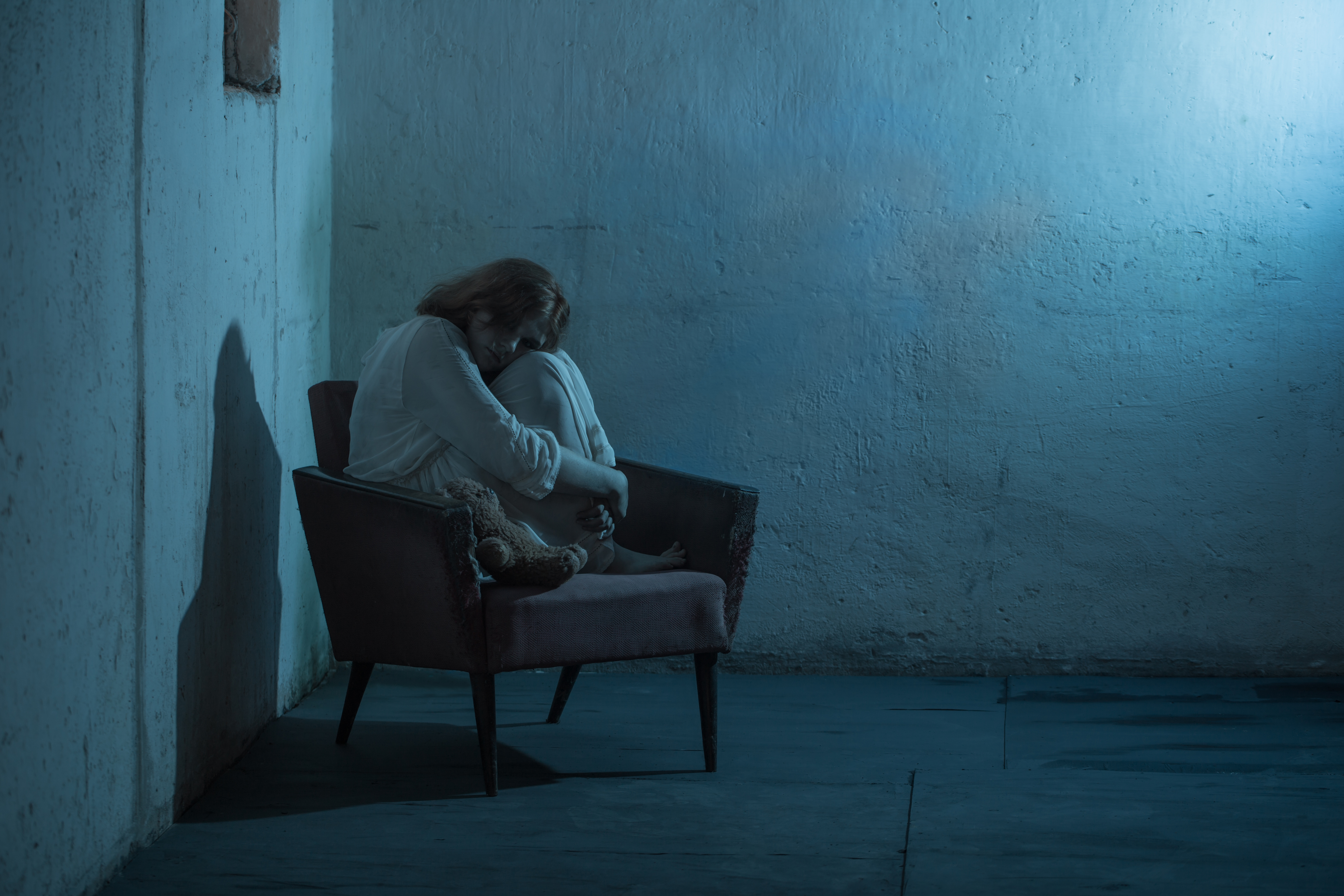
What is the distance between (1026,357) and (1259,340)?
0.67m

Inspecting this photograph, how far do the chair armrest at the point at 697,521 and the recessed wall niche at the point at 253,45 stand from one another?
1.27m

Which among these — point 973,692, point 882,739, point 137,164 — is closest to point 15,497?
point 137,164

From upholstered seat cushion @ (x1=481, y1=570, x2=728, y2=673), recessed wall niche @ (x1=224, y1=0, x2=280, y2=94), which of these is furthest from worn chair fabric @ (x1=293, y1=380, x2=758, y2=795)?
recessed wall niche @ (x1=224, y1=0, x2=280, y2=94)

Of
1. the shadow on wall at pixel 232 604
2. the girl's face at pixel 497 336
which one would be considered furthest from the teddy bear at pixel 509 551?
the shadow on wall at pixel 232 604

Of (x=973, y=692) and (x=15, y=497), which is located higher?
(x=15, y=497)

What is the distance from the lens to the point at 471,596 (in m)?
2.29

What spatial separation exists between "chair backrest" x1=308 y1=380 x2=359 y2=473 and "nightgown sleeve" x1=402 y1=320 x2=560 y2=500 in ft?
0.97

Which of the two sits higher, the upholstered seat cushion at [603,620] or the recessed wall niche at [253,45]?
the recessed wall niche at [253,45]

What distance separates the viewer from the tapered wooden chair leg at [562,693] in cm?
292

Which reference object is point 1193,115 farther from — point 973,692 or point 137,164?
point 137,164

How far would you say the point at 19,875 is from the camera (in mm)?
1589

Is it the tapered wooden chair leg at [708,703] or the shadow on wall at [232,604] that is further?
the tapered wooden chair leg at [708,703]

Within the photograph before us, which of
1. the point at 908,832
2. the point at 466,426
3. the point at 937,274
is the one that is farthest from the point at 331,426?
the point at 937,274

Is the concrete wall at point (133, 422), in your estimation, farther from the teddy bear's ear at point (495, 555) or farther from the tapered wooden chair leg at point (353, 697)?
the teddy bear's ear at point (495, 555)
